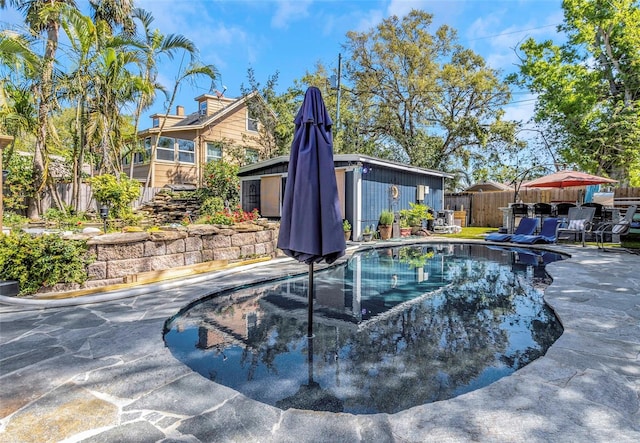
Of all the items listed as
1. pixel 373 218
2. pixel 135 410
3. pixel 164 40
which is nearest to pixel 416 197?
pixel 373 218

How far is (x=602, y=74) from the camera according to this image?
18016mm

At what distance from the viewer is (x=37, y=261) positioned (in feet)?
14.8

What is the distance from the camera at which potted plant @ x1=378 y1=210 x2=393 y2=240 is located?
12.8 meters

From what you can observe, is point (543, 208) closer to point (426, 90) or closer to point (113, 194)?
point (426, 90)

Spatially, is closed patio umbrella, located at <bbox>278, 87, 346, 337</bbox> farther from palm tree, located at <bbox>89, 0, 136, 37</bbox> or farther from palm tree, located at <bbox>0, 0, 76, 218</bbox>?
palm tree, located at <bbox>89, 0, 136, 37</bbox>

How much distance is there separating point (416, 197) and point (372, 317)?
12.0 metres

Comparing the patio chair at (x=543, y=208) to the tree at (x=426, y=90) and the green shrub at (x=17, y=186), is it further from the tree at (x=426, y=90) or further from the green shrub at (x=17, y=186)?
the green shrub at (x=17, y=186)

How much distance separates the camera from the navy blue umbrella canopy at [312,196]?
3.03 meters

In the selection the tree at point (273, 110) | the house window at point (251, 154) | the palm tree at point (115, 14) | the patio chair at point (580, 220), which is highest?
the palm tree at point (115, 14)

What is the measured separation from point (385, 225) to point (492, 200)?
9276 millimetres

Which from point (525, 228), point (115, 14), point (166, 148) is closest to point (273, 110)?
point (166, 148)

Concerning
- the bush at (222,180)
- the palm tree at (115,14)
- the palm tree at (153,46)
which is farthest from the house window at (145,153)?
the palm tree at (115,14)

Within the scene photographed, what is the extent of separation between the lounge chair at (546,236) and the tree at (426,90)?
1032 cm

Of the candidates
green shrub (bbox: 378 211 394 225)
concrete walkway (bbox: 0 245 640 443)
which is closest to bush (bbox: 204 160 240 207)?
green shrub (bbox: 378 211 394 225)
